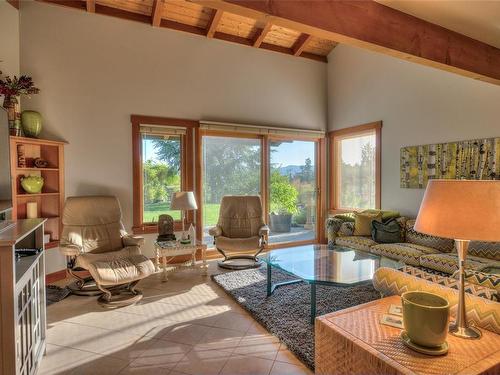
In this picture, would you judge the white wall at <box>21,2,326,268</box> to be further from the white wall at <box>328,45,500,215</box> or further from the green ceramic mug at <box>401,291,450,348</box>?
the green ceramic mug at <box>401,291,450,348</box>

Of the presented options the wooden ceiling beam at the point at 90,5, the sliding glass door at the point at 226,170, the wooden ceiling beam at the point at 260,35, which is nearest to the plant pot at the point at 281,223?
the sliding glass door at the point at 226,170

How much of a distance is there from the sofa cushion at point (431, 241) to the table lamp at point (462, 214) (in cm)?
237

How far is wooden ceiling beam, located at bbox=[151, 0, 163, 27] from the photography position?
3.95 m

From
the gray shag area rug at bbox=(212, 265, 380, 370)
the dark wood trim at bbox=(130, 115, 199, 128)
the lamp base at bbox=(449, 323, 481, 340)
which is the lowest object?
the gray shag area rug at bbox=(212, 265, 380, 370)

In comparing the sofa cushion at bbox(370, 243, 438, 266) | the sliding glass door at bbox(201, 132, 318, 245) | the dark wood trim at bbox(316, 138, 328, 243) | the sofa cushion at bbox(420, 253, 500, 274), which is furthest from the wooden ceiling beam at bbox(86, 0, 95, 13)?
the sofa cushion at bbox(420, 253, 500, 274)

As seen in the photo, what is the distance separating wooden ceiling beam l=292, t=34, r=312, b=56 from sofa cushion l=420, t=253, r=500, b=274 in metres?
3.81

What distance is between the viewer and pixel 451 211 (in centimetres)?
114

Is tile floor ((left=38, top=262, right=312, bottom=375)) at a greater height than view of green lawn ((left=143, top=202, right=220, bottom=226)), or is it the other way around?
view of green lawn ((left=143, top=202, right=220, bottom=226))

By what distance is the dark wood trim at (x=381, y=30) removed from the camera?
184 centimetres

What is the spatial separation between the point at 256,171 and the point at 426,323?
422 centimetres

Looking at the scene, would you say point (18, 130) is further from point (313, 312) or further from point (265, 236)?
point (313, 312)

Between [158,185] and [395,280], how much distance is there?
3.54 metres

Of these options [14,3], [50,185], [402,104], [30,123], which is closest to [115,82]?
[30,123]

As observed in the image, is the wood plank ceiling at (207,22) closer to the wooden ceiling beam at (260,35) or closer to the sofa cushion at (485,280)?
the wooden ceiling beam at (260,35)
